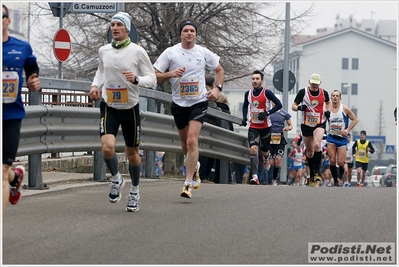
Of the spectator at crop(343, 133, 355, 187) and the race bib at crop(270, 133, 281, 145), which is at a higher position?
the race bib at crop(270, 133, 281, 145)

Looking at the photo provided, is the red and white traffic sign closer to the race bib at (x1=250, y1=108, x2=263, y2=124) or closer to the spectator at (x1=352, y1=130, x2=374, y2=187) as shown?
the race bib at (x1=250, y1=108, x2=263, y2=124)

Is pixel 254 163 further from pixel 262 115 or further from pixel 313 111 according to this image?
pixel 313 111

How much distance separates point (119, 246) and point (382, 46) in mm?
115689

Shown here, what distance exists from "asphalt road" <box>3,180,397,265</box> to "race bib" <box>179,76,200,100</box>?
1158 mm

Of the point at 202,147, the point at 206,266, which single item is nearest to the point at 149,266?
the point at 206,266

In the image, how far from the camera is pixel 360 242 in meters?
7.16

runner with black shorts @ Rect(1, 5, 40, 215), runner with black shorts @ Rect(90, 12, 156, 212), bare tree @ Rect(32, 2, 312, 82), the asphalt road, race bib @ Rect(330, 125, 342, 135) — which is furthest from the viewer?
bare tree @ Rect(32, 2, 312, 82)

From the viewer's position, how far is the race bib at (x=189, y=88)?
1089 cm

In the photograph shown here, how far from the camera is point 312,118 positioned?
1653cm

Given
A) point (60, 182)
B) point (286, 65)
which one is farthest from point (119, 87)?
point (286, 65)

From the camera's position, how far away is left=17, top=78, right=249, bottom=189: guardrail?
436 inches

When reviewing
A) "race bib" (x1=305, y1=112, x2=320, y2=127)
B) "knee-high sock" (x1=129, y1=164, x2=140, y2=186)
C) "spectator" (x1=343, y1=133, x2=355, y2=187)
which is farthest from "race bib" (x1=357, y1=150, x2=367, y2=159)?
"knee-high sock" (x1=129, y1=164, x2=140, y2=186)

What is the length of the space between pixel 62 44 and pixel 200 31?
8357 millimetres

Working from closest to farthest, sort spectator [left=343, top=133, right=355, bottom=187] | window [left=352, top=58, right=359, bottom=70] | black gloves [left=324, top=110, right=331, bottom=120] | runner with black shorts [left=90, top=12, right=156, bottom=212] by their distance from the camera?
runner with black shorts [left=90, top=12, right=156, bottom=212]
black gloves [left=324, top=110, right=331, bottom=120]
spectator [left=343, top=133, right=355, bottom=187]
window [left=352, top=58, right=359, bottom=70]
